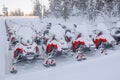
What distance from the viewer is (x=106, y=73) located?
9.30 meters

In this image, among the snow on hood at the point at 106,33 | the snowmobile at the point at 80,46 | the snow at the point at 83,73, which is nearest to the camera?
the snow at the point at 83,73

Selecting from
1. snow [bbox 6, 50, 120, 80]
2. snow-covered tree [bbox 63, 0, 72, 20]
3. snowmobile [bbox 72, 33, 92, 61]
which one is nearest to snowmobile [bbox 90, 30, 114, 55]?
snowmobile [bbox 72, 33, 92, 61]

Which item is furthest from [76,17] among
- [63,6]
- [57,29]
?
[57,29]

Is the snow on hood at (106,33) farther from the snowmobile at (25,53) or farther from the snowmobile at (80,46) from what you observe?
the snowmobile at (25,53)

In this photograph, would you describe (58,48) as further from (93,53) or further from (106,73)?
(106,73)

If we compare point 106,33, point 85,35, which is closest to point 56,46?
point 85,35

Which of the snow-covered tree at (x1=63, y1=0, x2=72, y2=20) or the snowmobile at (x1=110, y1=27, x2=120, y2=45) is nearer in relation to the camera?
the snowmobile at (x1=110, y1=27, x2=120, y2=45)

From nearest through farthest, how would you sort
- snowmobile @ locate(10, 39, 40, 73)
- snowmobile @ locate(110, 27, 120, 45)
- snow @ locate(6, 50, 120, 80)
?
snow @ locate(6, 50, 120, 80) < snowmobile @ locate(10, 39, 40, 73) < snowmobile @ locate(110, 27, 120, 45)

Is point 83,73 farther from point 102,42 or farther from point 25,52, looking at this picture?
point 102,42

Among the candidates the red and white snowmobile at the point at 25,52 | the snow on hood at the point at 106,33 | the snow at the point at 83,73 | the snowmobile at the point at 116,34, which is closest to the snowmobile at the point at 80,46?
the snow on hood at the point at 106,33

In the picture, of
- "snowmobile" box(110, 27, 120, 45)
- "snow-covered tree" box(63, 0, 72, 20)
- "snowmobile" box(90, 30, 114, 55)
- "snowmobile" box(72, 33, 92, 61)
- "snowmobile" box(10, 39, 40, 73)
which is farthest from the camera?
"snow-covered tree" box(63, 0, 72, 20)

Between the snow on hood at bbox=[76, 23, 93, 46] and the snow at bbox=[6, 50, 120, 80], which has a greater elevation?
the snow on hood at bbox=[76, 23, 93, 46]

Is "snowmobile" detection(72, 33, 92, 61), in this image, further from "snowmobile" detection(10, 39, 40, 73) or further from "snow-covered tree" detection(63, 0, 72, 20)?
"snow-covered tree" detection(63, 0, 72, 20)

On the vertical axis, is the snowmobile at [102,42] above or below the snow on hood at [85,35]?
below
